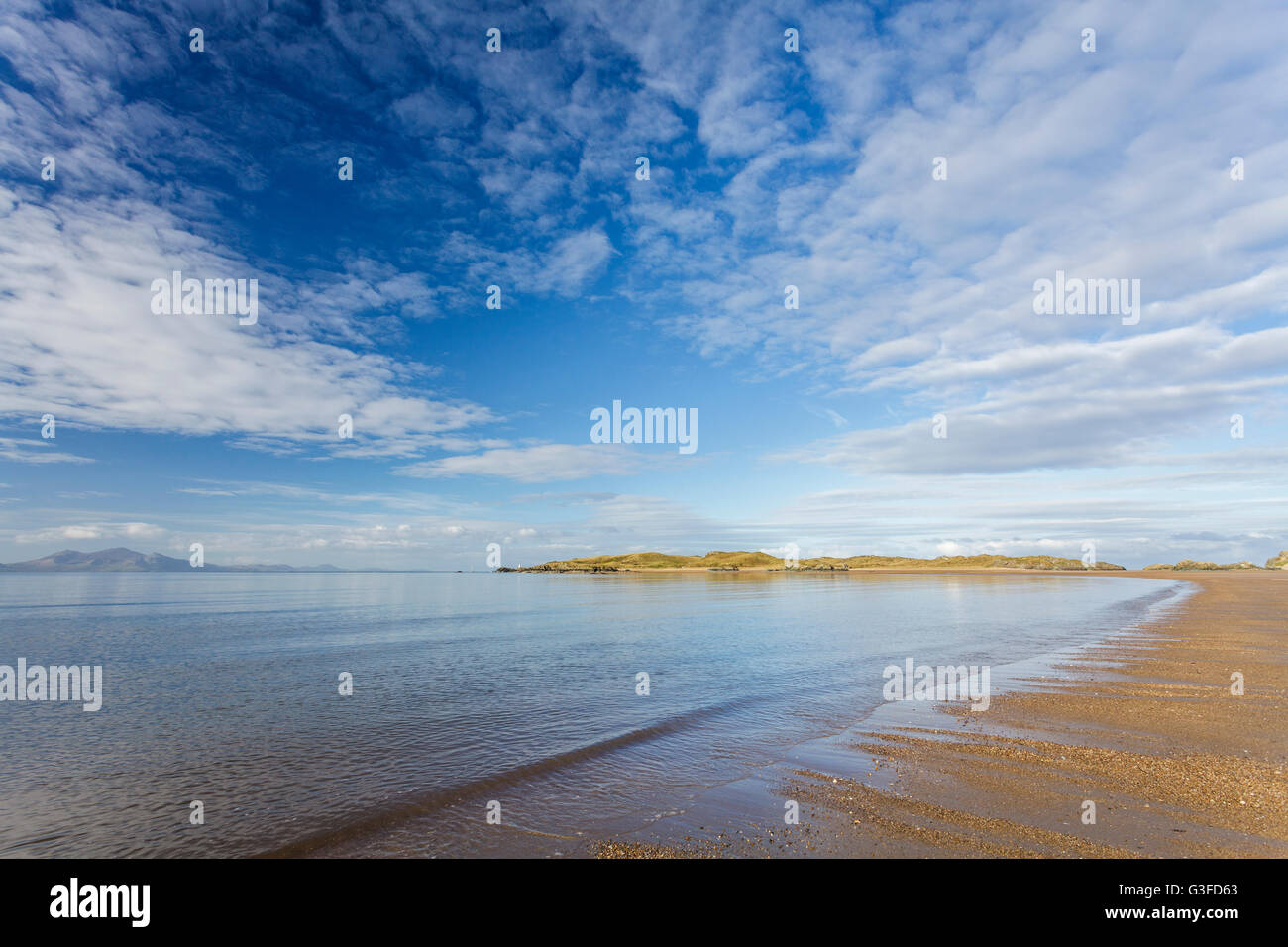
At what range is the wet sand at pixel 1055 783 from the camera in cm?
849

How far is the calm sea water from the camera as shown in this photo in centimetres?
1025

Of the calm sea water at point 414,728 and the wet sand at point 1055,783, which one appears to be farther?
the calm sea water at point 414,728

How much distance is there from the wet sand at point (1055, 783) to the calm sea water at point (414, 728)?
6.91 feet

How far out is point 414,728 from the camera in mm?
16344

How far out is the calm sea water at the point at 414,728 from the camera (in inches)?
404

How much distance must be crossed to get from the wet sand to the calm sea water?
210 centimetres

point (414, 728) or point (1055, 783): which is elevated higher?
point (1055, 783)

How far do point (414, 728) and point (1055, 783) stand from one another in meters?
15.6

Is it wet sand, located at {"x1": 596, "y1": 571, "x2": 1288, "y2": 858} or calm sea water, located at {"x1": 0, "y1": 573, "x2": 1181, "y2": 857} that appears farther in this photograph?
calm sea water, located at {"x1": 0, "y1": 573, "x2": 1181, "y2": 857}

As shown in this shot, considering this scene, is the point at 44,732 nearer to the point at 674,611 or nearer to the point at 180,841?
the point at 180,841

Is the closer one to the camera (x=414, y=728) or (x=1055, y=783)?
(x=1055, y=783)
